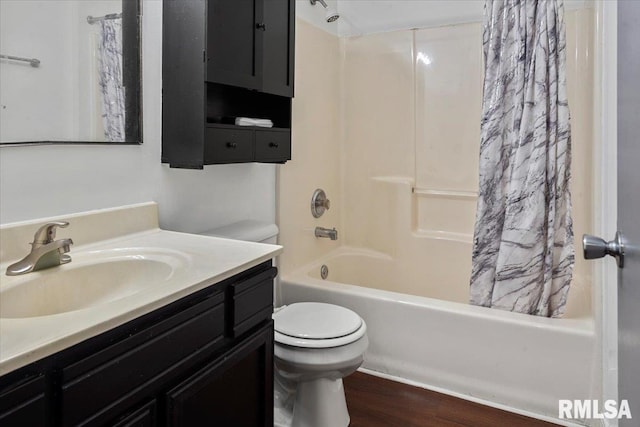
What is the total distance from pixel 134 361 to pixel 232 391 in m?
0.37

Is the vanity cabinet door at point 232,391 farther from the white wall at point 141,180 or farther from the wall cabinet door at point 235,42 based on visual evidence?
the wall cabinet door at point 235,42

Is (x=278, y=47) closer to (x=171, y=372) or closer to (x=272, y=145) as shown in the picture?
(x=272, y=145)

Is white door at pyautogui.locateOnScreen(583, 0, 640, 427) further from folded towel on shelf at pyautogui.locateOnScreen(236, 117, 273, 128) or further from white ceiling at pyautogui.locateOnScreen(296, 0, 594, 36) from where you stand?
white ceiling at pyautogui.locateOnScreen(296, 0, 594, 36)

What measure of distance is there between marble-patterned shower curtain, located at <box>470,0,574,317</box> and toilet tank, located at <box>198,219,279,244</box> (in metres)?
0.93

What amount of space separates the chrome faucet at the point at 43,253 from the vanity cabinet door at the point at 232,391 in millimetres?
458

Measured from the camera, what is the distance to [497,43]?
2.00 meters

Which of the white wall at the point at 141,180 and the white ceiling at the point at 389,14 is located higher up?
the white ceiling at the point at 389,14

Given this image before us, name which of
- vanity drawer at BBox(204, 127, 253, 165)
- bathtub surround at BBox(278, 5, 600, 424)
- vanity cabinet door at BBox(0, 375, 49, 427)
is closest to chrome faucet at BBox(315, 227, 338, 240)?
bathtub surround at BBox(278, 5, 600, 424)

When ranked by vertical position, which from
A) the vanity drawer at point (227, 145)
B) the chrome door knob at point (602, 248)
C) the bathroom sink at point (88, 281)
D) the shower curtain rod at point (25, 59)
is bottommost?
the bathroom sink at point (88, 281)

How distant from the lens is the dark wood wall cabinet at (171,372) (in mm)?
701

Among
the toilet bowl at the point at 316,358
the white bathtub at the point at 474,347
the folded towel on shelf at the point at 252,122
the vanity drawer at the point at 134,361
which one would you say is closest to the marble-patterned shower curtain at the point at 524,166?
the white bathtub at the point at 474,347

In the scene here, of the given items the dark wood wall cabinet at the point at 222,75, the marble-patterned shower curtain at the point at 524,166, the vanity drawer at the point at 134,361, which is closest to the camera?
the vanity drawer at the point at 134,361

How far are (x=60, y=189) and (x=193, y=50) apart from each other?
606 millimetres

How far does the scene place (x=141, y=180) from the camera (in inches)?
58.7
